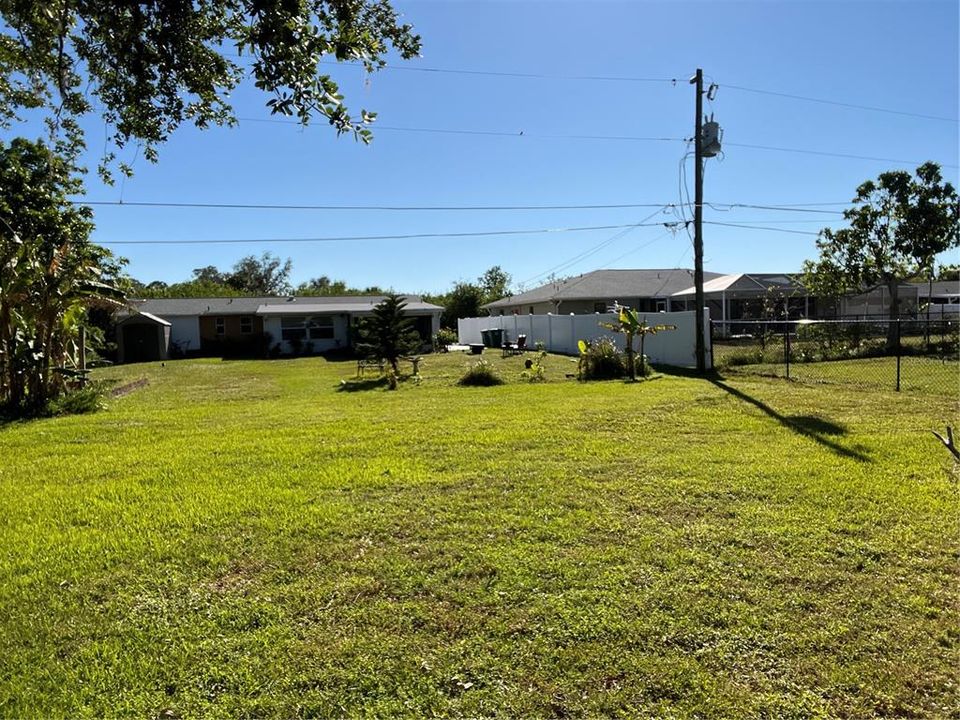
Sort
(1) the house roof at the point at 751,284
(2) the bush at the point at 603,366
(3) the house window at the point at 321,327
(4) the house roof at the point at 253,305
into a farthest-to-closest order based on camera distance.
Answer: (4) the house roof at the point at 253,305 → (3) the house window at the point at 321,327 → (1) the house roof at the point at 751,284 → (2) the bush at the point at 603,366

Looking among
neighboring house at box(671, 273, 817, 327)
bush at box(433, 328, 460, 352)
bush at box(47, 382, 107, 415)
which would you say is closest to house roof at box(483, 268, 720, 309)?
neighboring house at box(671, 273, 817, 327)

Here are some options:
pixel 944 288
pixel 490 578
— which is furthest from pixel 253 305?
pixel 944 288

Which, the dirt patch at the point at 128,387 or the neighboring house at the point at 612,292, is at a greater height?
the neighboring house at the point at 612,292

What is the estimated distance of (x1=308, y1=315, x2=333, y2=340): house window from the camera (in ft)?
108

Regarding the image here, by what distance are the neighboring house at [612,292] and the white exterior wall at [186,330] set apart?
65.4 feet

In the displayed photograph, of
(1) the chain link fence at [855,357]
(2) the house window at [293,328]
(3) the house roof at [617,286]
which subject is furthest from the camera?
(3) the house roof at [617,286]

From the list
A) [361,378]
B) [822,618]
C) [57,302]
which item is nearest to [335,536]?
[822,618]

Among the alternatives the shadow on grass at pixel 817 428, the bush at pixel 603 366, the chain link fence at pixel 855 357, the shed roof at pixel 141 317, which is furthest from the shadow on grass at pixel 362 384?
the shed roof at pixel 141 317

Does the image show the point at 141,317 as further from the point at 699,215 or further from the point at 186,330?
the point at 699,215

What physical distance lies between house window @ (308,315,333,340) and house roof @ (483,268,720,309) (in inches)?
503

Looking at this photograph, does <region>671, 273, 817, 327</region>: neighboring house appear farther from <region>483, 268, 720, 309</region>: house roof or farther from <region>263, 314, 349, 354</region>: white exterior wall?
<region>263, 314, 349, 354</region>: white exterior wall

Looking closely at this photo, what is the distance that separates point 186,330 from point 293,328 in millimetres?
6299

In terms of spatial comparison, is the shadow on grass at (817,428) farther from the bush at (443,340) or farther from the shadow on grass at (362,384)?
the bush at (443,340)

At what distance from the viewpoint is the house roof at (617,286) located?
35000mm
